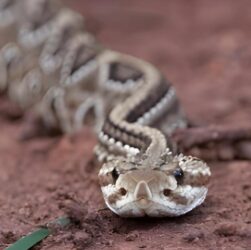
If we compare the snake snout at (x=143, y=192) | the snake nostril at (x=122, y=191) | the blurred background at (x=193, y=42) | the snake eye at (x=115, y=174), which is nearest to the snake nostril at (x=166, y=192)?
the snake snout at (x=143, y=192)

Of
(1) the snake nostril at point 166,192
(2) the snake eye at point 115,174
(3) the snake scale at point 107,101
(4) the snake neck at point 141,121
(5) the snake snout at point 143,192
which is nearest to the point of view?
(5) the snake snout at point 143,192

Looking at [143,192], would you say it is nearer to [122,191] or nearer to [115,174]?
[122,191]

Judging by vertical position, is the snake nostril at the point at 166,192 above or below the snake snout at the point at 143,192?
below

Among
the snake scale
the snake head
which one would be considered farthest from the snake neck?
the snake head

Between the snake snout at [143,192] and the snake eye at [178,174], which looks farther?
the snake eye at [178,174]

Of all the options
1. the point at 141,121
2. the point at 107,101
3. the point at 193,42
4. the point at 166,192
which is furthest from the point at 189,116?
the point at 166,192

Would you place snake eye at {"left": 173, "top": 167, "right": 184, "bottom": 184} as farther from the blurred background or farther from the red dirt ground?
the blurred background

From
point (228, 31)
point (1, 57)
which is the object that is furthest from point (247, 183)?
point (228, 31)

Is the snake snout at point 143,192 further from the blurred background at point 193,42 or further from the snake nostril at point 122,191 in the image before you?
the blurred background at point 193,42

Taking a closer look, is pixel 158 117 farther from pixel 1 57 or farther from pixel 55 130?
pixel 1 57
